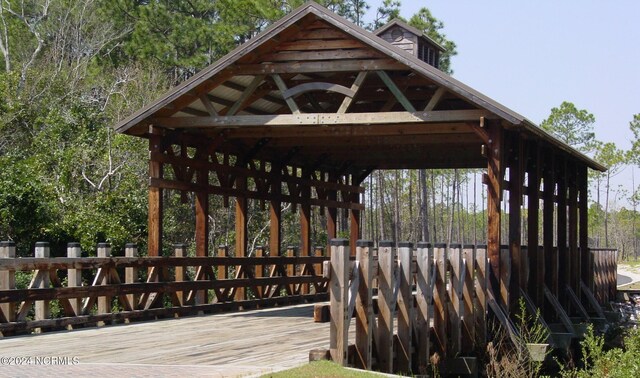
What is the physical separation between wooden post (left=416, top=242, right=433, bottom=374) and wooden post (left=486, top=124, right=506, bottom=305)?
3.80 meters

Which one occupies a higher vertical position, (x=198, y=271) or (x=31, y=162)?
(x=31, y=162)

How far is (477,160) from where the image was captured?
956 inches

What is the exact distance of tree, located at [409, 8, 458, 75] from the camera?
43.9 meters

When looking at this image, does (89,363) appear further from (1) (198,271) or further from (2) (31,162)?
(2) (31,162)

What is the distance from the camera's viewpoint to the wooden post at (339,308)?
392 inches

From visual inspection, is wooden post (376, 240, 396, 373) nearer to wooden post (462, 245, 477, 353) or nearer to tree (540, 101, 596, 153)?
wooden post (462, 245, 477, 353)

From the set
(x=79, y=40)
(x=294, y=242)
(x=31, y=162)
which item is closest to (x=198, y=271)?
(x=31, y=162)

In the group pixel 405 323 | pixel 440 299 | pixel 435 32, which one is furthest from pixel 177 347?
pixel 435 32

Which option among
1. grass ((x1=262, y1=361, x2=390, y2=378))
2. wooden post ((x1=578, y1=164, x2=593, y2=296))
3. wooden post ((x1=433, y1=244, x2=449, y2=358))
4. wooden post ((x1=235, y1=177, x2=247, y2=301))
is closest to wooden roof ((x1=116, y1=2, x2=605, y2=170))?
wooden post ((x1=235, y1=177, x2=247, y2=301))

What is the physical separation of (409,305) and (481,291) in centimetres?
321

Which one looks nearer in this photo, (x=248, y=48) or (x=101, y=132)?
(x=248, y=48)

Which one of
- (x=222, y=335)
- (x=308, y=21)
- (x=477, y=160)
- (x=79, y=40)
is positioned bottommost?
(x=222, y=335)

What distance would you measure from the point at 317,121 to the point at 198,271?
334cm

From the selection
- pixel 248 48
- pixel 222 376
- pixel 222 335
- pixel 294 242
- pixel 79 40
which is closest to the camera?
pixel 222 376
